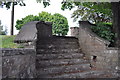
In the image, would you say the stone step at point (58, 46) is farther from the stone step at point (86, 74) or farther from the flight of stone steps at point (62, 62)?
the stone step at point (86, 74)

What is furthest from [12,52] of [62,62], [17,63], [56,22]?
[56,22]

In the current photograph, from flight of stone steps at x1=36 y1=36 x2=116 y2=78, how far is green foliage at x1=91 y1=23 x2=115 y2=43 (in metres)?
1.19

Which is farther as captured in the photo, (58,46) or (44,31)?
(44,31)

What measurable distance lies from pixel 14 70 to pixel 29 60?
0.88 m

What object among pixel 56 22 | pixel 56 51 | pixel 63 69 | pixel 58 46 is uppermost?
pixel 56 22

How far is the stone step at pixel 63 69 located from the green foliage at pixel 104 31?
1.59 metres

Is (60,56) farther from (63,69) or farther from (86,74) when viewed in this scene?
(86,74)

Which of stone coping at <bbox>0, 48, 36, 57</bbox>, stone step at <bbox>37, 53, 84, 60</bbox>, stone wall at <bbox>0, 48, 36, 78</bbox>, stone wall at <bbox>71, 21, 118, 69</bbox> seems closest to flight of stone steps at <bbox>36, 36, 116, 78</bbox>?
stone step at <bbox>37, 53, 84, 60</bbox>

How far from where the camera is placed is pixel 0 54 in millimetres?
2633

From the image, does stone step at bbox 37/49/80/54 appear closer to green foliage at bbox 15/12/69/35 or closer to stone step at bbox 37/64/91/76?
stone step at bbox 37/64/91/76

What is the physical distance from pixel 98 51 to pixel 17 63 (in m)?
4.03

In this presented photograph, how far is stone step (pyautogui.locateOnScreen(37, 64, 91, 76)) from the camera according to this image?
16.6 ft

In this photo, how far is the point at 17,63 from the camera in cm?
320

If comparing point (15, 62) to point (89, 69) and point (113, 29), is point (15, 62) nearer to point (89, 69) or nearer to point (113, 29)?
point (89, 69)
